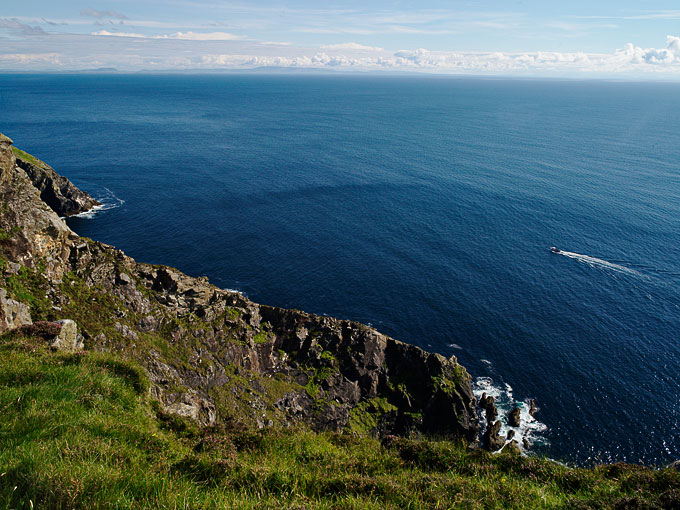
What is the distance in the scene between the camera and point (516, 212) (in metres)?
125

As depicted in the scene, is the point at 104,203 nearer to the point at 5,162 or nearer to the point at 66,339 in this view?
the point at 5,162

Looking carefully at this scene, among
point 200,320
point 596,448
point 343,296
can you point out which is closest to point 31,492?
point 200,320

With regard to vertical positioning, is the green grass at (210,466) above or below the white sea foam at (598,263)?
above

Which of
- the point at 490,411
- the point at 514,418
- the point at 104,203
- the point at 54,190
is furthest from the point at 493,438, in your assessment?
the point at 54,190

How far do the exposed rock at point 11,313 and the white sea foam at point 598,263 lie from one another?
4153 inches

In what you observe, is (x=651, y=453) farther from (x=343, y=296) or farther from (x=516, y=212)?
(x=516, y=212)

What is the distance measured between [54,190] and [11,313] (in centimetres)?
10390

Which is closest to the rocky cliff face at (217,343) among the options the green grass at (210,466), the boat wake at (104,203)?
the green grass at (210,466)

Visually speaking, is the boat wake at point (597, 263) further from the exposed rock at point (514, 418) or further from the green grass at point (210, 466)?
the green grass at point (210, 466)

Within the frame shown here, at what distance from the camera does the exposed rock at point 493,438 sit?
185 ft

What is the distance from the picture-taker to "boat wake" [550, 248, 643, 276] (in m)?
93.8

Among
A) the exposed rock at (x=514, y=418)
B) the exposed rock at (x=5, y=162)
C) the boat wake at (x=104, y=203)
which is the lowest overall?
the exposed rock at (x=514, y=418)

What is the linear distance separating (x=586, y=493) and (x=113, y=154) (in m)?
200

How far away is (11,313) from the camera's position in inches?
1273
